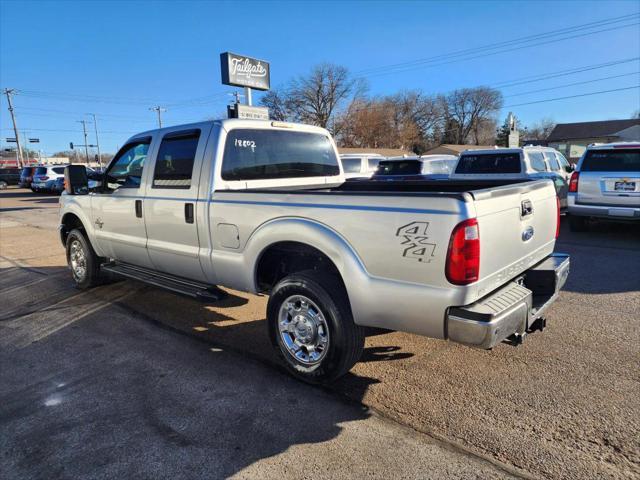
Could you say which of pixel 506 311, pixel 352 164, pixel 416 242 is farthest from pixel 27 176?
pixel 506 311

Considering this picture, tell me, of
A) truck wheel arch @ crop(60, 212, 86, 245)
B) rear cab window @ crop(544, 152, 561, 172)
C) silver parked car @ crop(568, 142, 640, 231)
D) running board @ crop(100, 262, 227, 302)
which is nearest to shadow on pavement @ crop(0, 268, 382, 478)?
running board @ crop(100, 262, 227, 302)

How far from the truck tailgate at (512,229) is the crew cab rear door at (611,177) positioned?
5809mm

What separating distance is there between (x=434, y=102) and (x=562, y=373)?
318ft

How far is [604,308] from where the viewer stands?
489cm

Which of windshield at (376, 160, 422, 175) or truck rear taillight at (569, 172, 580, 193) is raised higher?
windshield at (376, 160, 422, 175)

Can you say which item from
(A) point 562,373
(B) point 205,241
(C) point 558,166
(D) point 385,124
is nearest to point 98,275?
(B) point 205,241

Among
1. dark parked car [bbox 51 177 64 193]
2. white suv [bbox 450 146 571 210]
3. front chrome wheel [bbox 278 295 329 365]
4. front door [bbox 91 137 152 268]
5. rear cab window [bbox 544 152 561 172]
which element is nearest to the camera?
front chrome wheel [bbox 278 295 329 365]

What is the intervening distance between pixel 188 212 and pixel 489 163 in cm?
890

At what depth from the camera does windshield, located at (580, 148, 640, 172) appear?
853 centimetres

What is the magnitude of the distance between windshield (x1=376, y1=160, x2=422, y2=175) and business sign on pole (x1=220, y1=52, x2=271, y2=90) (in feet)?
30.4

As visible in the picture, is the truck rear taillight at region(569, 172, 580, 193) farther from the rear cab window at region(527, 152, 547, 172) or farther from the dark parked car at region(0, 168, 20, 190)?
the dark parked car at region(0, 168, 20, 190)

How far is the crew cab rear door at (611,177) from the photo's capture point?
835cm

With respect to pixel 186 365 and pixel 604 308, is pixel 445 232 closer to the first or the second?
pixel 186 365

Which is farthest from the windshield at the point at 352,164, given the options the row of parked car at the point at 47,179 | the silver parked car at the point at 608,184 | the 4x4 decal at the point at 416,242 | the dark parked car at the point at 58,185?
the dark parked car at the point at 58,185
